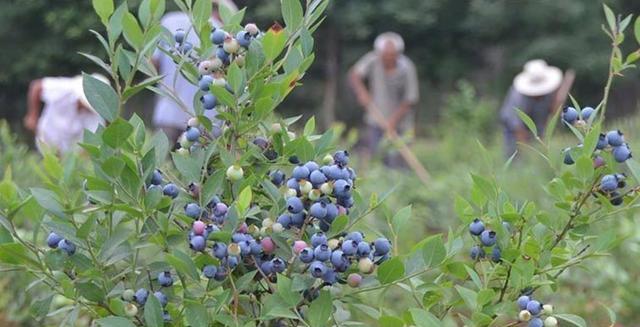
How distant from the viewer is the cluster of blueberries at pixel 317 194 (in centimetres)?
128

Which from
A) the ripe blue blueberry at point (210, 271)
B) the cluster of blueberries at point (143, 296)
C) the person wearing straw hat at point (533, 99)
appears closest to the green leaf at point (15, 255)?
the cluster of blueberries at point (143, 296)

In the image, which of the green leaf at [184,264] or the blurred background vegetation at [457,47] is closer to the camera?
the green leaf at [184,264]

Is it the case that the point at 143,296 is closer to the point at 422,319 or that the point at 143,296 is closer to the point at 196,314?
the point at 196,314

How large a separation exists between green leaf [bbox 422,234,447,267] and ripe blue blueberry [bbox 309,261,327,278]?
15 cm

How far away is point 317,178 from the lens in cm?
127

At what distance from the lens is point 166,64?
228 inches

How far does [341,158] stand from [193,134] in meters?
0.22

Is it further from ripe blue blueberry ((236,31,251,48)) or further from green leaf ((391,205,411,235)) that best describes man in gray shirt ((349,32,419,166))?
ripe blue blueberry ((236,31,251,48))

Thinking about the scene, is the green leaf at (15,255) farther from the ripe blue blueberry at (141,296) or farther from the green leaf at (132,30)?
the green leaf at (132,30)

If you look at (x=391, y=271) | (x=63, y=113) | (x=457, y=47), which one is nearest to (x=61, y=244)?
(x=391, y=271)

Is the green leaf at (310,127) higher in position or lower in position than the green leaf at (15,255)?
lower

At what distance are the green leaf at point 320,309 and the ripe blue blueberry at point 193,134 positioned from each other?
294 millimetres

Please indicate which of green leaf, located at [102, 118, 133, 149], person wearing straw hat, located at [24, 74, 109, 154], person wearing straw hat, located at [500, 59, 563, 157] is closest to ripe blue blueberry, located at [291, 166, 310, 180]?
green leaf, located at [102, 118, 133, 149]

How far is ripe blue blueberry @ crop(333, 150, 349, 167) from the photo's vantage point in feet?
4.40
